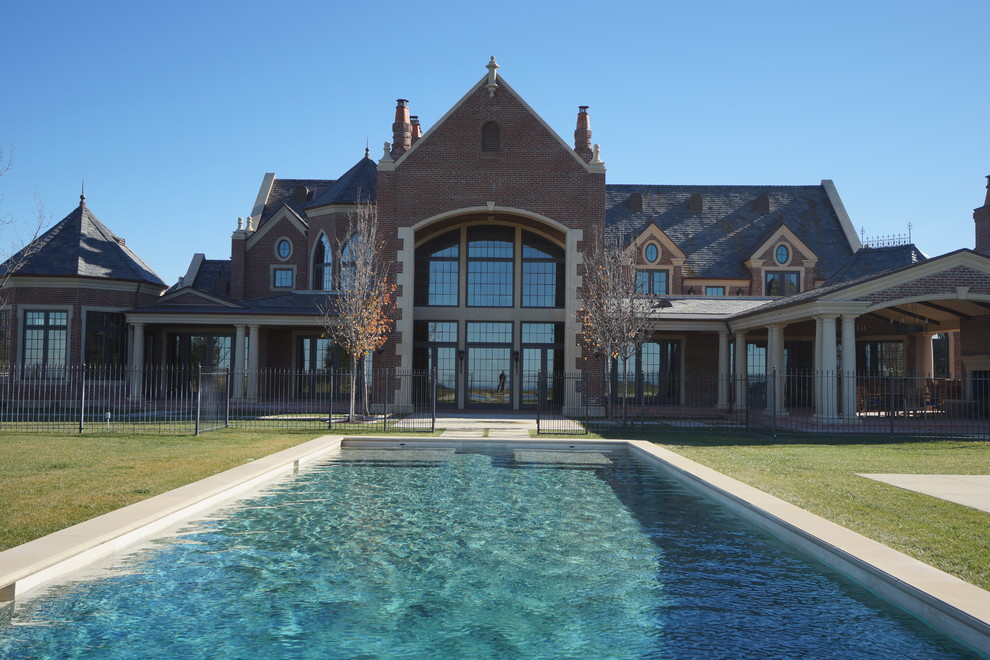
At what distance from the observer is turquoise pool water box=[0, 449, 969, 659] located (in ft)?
18.8

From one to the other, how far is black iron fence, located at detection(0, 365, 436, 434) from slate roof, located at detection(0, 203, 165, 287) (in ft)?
12.9

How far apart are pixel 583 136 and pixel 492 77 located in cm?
407

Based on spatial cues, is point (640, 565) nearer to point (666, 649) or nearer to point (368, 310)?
point (666, 649)

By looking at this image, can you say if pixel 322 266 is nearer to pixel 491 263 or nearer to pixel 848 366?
pixel 491 263

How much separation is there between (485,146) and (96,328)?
17.4 meters

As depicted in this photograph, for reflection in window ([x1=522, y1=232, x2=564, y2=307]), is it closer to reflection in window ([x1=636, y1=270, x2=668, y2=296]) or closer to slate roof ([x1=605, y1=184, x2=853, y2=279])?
reflection in window ([x1=636, y1=270, x2=668, y2=296])

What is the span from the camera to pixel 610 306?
79.0 feet

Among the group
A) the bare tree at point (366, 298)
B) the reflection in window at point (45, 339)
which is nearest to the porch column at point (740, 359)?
the bare tree at point (366, 298)

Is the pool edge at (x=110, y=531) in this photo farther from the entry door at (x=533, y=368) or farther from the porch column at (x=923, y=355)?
the porch column at (x=923, y=355)

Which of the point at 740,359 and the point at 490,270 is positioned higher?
the point at 490,270

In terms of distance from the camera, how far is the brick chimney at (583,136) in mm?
27375

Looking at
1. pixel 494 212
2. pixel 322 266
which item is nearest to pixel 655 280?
pixel 494 212

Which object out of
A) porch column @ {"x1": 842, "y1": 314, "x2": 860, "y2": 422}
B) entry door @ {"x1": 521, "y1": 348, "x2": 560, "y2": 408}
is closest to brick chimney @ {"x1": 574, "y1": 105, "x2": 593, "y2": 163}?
entry door @ {"x1": 521, "y1": 348, "x2": 560, "y2": 408}

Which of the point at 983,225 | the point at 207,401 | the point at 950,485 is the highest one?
the point at 983,225
